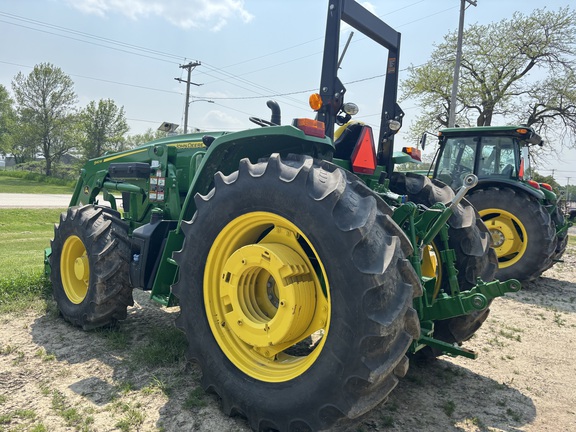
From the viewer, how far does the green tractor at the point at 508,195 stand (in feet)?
25.2

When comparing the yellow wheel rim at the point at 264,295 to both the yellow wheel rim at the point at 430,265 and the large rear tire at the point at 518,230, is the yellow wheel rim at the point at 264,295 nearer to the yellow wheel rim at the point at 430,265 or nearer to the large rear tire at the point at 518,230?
the yellow wheel rim at the point at 430,265

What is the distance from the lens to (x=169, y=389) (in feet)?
10.2

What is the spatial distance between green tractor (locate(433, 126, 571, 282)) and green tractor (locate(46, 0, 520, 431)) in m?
4.09

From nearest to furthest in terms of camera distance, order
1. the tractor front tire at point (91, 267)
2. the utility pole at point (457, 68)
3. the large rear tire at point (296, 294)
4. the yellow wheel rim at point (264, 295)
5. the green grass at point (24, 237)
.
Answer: the large rear tire at point (296, 294) < the yellow wheel rim at point (264, 295) < the tractor front tire at point (91, 267) < the green grass at point (24, 237) < the utility pole at point (457, 68)

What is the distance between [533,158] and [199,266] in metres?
26.5

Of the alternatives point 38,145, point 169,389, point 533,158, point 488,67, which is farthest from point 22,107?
point 169,389

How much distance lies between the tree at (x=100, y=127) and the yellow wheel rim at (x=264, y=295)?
3719 centimetres

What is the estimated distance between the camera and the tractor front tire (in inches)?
159

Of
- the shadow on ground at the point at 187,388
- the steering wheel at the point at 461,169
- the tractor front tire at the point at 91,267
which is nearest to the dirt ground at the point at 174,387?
the shadow on ground at the point at 187,388

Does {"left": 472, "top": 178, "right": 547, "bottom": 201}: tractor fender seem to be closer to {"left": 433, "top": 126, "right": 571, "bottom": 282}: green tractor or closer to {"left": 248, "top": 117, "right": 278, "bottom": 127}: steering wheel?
{"left": 433, "top": 126, "right": 571, "bottom": 282}: green tractor

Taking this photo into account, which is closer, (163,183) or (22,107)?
(163,183)

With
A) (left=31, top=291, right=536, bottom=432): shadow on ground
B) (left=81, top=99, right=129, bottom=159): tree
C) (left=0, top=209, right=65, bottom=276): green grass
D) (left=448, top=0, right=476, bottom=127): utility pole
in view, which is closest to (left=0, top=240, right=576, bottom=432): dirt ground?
(left=31, top=291, right=536, bottom=432): shadow on ground

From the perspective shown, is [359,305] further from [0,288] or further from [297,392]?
[0,288]

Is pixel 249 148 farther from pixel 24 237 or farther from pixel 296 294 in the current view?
pixel 24 237
